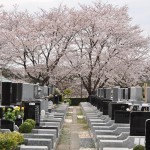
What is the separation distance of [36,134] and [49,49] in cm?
3224

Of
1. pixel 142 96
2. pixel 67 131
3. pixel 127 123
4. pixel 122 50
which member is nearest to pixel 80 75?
pixel 122 50

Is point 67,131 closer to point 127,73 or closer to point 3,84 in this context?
point 3,84

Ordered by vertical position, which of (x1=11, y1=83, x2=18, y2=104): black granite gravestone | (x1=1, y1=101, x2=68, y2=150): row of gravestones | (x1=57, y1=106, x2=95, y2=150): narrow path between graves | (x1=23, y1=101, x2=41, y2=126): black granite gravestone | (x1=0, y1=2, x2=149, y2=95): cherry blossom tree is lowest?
(x1=57, y1=106, x2=95, y2=150): narrow path between graves

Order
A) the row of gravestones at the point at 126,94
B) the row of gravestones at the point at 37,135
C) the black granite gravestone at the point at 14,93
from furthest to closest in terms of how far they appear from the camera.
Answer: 1. the row of gravestones at the point at 126,94
2. the black granite gravestone at the point at 14,93
3. the row of gravestones at the point at 37,135

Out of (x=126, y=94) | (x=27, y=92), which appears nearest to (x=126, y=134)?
(x=27, y=92)

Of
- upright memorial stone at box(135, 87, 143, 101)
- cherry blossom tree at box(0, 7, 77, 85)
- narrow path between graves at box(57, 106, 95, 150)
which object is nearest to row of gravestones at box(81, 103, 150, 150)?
narrow path between graves at box(57, 106, 95, 150)

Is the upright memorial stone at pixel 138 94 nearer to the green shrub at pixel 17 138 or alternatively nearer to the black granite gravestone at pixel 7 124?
the black granite gravestone at pixel 7 124

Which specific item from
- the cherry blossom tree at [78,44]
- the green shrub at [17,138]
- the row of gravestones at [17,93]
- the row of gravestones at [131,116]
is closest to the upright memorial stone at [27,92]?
the row of gravestones at [17,93]

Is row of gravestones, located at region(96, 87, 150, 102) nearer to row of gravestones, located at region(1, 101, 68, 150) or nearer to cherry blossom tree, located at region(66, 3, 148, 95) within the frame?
row of gravestones, located at region(1, 101, 68, 150)

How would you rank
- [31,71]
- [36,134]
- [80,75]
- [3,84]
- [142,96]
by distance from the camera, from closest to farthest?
1. [36,134]
2. [3,84]
3. [142,96]
4. [31,71]
5. [80,75]

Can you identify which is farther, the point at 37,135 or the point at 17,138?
the point at 37,135

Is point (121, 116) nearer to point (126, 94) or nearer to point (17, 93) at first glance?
point (17, 93)

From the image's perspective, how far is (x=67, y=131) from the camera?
880 inches

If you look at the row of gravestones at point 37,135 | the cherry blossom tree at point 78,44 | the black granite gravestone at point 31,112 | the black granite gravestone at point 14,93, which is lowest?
the row of gravestones at point 37,135
